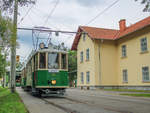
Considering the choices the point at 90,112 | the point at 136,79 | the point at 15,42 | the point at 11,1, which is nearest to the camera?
the point at 90,112

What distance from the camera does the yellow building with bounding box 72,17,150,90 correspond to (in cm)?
2475

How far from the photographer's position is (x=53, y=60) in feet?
48.1

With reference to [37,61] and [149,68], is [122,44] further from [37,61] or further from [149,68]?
[37,61]

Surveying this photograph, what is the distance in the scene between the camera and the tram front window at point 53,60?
14492mm

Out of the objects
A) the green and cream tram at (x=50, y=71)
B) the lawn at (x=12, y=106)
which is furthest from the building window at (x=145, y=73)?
the lawn at (x=12, y=106)

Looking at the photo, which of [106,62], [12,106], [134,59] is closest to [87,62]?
[106,62]

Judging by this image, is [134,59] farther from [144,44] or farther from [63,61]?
[63,61]

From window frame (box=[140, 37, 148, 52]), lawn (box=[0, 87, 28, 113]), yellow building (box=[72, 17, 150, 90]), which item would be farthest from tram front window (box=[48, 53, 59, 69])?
window frame (box=[140, 37, 148, 52])

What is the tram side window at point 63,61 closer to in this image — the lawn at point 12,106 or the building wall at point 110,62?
the lawn at point 12,106

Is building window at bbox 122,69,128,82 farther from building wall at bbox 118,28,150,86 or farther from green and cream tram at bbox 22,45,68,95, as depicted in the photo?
green and cream tram at bbox 22,45,68,95

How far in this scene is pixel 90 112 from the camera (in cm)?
775

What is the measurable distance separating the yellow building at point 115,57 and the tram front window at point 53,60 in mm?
10022

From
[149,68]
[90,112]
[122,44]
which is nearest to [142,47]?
[149,68]

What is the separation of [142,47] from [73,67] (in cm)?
3251
